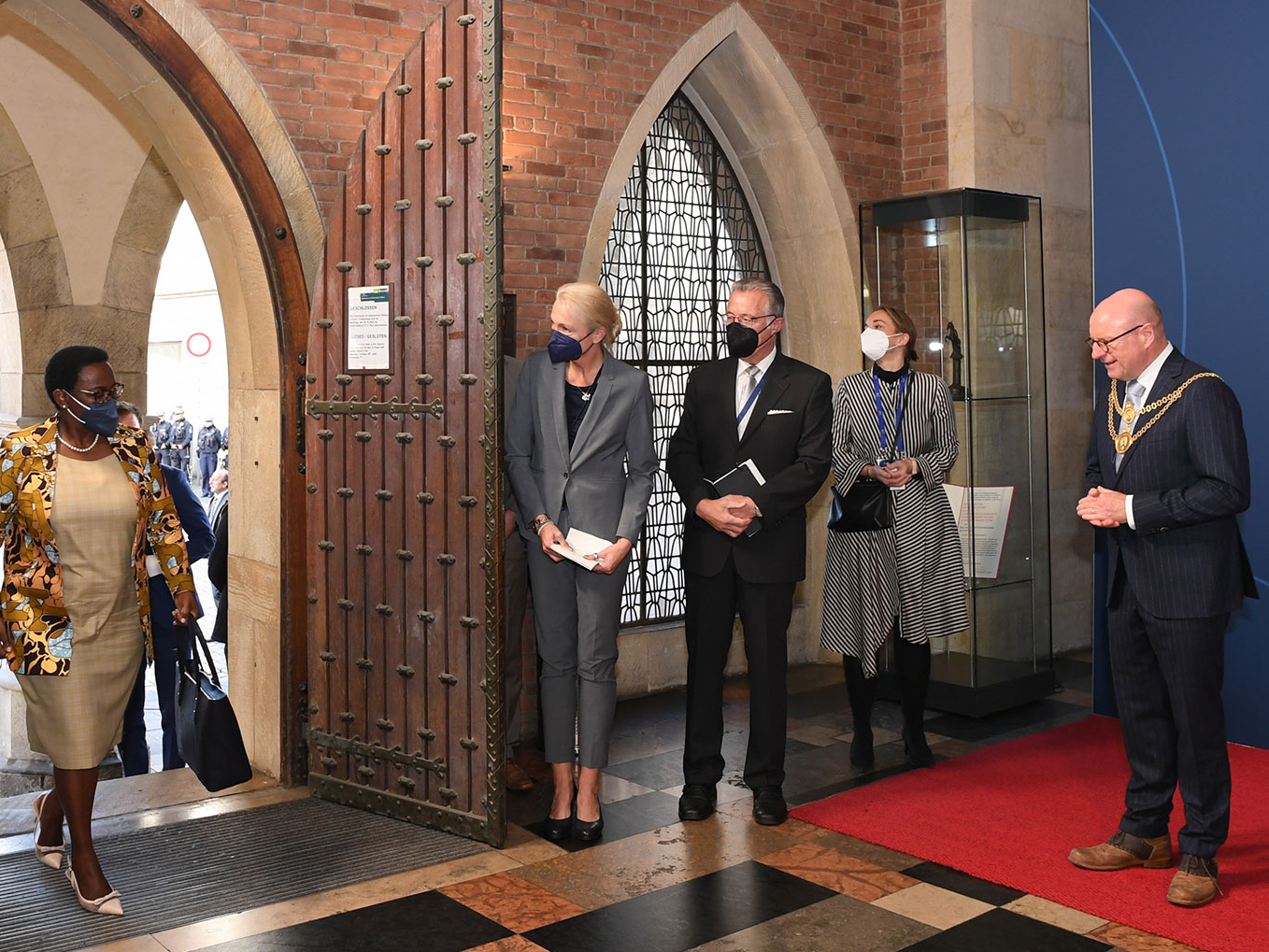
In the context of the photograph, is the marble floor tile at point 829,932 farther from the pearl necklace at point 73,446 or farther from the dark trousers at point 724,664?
the pearl necklace at point 73,446

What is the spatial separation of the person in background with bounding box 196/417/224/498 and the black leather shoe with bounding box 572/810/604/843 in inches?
566

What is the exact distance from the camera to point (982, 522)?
18.9 feet

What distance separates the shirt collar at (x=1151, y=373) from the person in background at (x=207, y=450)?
15.4 metres

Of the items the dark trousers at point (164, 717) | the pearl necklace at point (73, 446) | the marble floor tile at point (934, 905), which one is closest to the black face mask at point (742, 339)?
the marble floor tile at point (934, 905)

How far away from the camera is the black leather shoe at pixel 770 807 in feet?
13.5

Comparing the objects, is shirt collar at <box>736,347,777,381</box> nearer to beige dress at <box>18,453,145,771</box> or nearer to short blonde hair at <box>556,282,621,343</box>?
short blonde hair at <box>556,282,621,343</box>

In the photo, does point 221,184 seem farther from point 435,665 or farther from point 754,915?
point 754,915

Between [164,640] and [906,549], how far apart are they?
3.01 meters

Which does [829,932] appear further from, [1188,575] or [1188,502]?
[1188,502]

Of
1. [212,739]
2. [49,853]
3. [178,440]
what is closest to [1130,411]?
[212,739]

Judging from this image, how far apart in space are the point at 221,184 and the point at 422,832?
243 cm

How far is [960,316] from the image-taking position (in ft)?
18.5

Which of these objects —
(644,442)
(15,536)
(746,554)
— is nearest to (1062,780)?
(746,554)

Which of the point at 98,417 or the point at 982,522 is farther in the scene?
the point at 982,522
